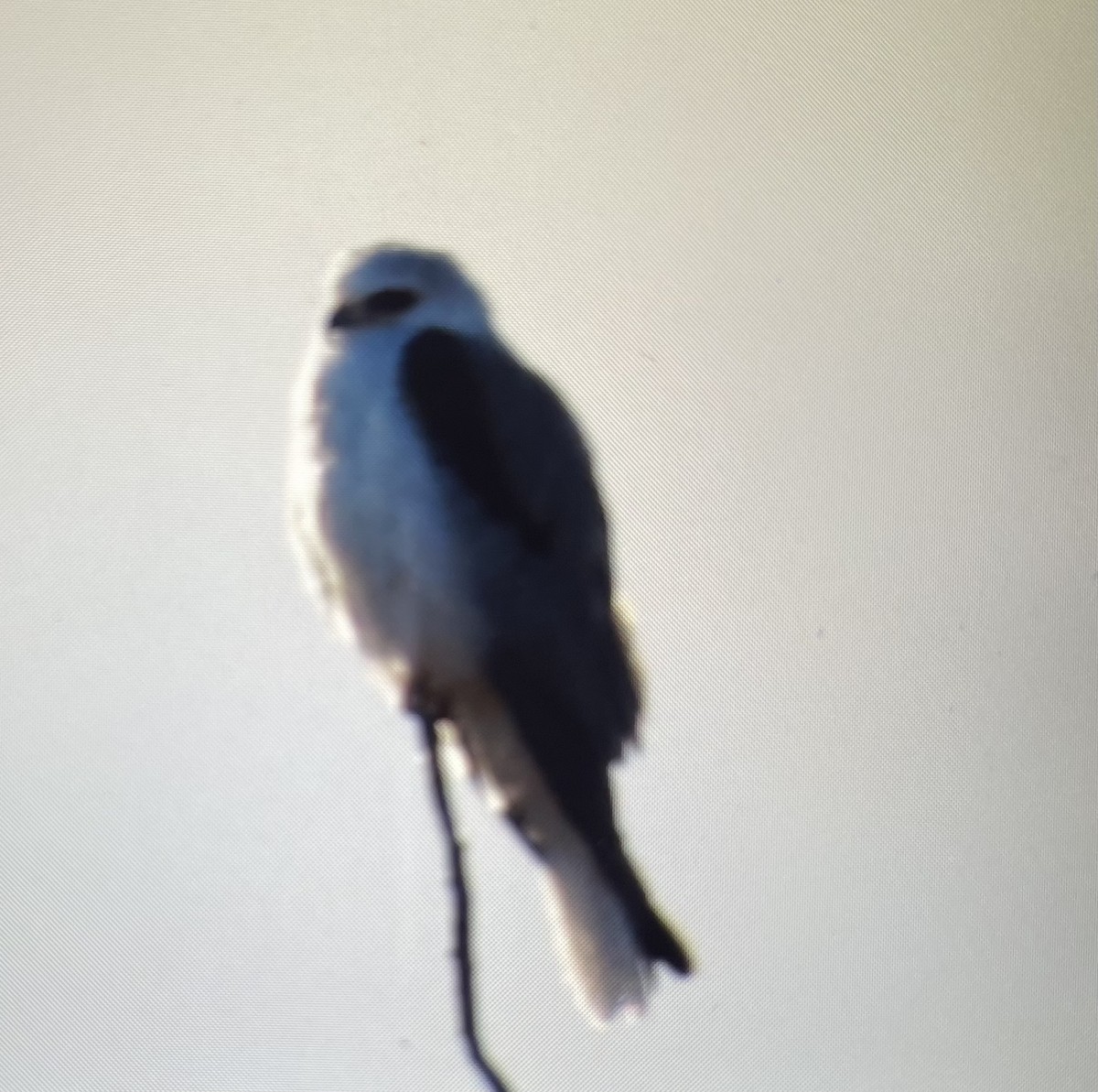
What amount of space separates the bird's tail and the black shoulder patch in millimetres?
204

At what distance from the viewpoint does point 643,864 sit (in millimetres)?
734

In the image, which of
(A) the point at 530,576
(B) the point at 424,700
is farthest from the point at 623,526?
(B) the point at 424,700

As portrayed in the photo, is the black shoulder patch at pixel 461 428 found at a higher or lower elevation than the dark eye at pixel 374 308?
lower

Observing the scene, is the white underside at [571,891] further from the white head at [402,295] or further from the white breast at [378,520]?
the white head at [402,295]

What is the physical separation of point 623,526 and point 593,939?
0.26 metres

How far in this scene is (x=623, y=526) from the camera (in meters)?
0.75

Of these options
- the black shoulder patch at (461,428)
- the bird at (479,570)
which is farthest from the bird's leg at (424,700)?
the black shoulder patch at (461,428)

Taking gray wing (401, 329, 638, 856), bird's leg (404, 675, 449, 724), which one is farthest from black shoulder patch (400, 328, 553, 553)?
bird's leg (404, 675, 449, 724)

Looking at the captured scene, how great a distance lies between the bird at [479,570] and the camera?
0.72 m

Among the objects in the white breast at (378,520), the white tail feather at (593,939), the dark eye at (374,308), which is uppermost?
the dark eye at (374,308)

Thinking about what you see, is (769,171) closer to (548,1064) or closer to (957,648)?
(957,648)

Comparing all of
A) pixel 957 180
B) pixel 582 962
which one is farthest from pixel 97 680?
pixel 957 180

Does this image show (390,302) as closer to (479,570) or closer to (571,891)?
(479,570)

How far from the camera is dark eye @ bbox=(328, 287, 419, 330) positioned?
28.8 inches
